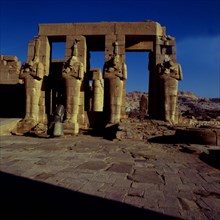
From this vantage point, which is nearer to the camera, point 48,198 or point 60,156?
point 48,198

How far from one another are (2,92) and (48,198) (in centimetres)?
1487

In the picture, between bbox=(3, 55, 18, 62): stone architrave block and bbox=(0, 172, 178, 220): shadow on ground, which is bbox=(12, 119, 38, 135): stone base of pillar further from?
bbox=(0, 172, 178, 220): shadow on ground

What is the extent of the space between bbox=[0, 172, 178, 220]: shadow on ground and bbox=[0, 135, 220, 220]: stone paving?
0.12 m

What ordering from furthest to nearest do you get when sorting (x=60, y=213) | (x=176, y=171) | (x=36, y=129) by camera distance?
(x=36, y=129) → (x=176, y=171) → (x=60, y=213)

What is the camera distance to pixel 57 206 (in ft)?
9.34

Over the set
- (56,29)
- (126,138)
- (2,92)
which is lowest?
(126,138)

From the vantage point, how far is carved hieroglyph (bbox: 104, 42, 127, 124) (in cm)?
1220

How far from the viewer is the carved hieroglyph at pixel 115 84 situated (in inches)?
480

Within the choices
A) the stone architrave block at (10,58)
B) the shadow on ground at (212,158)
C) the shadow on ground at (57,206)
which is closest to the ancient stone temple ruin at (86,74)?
the stone architrave block at (10,58)

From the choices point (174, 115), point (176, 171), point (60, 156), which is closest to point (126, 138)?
point (174, 115)

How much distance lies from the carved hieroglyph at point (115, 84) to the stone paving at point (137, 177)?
5.80 m

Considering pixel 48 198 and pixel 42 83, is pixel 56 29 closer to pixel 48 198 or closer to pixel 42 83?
pixel 42 83

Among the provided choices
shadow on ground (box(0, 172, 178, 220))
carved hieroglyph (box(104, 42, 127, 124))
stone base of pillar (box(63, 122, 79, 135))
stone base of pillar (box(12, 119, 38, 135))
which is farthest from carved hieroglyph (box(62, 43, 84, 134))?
shadow on ground (box(0, 172, 178, 220))

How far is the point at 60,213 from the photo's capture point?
104 inches
